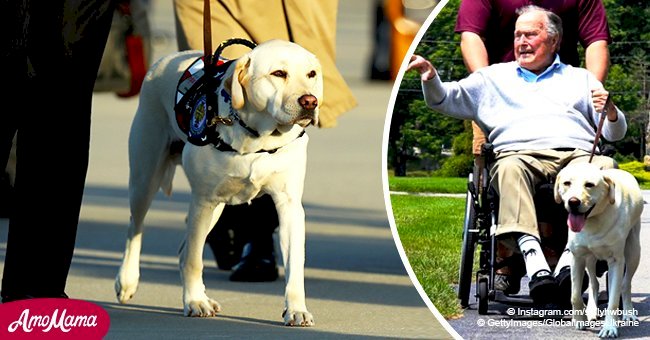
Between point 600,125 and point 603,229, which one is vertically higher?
point 600,125

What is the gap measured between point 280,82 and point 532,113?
1242 mm

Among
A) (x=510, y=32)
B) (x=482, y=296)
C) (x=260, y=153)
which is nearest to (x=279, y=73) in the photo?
(x=260, y=153)

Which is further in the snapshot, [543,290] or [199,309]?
[199,309]

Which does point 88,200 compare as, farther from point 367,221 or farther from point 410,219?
point 410,219

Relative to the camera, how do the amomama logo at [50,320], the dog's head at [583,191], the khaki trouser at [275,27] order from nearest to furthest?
1. the dog's head at [583,191]
2. the amomama logo at [50,320]
3. the khaki trouser at [275,27]

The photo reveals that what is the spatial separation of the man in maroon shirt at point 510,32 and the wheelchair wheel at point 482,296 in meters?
0.27

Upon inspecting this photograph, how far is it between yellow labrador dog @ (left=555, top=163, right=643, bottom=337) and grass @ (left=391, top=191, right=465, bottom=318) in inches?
15.0

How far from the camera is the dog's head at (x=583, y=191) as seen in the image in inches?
229

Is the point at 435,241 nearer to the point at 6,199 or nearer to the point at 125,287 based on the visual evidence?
the point at 125,287

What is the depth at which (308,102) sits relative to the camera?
6777 millimetres

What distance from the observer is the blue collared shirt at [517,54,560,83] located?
594 centimetres

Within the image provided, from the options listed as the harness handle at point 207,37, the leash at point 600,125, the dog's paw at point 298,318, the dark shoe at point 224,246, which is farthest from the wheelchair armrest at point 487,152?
the dark shoe at point 224,246

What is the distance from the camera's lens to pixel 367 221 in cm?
1127

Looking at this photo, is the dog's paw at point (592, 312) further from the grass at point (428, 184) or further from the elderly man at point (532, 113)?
the grass at point (428, 184)
